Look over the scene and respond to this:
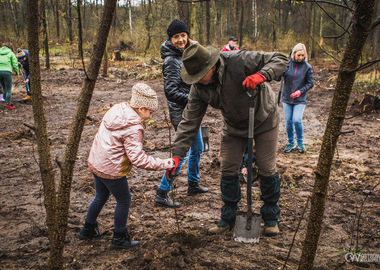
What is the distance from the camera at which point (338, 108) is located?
154 cm

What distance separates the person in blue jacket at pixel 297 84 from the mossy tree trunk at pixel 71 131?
464cm

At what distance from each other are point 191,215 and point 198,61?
1910mm

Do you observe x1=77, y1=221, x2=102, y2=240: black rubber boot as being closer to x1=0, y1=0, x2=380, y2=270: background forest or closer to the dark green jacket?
x1=0, y1=0, x2=380, y2=270: background forest

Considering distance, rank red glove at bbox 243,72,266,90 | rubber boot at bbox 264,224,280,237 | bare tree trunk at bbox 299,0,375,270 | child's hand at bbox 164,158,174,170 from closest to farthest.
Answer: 1. bare tree trunk at bbox 299,0,375,270
2. red glove at bbox 243,72,266,90
3. child's hand at bbox 164,158,174,170
4. rubber boot at bbox 264,224,280,237

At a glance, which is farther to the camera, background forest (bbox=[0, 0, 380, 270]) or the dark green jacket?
the dark green jacket

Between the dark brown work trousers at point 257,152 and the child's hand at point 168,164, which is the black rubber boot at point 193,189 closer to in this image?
the dark brown work trousers at point 257,152

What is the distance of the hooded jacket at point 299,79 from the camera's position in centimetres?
568

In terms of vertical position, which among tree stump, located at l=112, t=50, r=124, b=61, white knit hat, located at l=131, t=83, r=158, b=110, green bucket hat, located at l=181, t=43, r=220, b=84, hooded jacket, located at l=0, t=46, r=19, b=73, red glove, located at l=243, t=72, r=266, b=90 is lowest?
white knit hat, located at l=131, t=83, r=158, b=110

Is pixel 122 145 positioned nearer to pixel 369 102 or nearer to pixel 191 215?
pixel 191 215

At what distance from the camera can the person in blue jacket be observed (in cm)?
562

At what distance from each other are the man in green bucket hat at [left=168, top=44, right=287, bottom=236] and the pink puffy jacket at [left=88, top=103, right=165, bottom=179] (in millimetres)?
429

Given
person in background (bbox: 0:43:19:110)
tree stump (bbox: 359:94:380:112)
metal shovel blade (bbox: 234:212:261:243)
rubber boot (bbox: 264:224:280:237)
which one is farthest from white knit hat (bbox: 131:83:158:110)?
person in background (bbox: 0:43:19:110)

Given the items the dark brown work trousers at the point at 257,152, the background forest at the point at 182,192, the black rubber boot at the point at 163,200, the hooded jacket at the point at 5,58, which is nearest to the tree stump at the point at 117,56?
the hooded jacket at the point at 5,58

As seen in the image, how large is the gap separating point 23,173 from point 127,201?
10.0 feet
